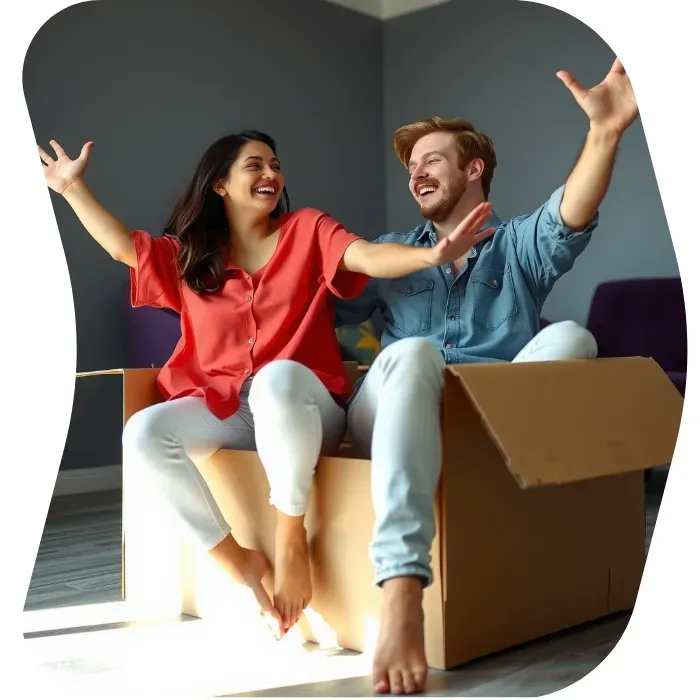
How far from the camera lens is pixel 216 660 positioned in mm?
861

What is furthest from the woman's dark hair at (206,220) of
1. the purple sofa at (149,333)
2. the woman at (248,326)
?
the purple sofa at (149,333)

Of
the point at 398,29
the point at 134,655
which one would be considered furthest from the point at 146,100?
the point at 134,655

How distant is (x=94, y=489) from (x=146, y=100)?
33.8 inches

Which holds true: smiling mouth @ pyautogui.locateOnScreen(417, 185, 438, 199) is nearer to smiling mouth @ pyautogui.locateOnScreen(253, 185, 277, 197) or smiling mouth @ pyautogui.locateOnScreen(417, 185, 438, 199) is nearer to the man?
the man

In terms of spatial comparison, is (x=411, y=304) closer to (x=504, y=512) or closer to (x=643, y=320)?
(x=504, y=512)

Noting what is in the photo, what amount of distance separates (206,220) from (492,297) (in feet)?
1.25

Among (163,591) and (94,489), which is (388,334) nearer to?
(163,591)

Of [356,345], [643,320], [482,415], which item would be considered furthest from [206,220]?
[643,320]

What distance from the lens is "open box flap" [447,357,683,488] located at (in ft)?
2.46

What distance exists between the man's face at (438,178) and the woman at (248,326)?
5.9 inches

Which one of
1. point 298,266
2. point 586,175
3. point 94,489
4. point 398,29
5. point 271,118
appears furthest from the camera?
point 94,489

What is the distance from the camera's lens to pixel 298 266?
1065mm

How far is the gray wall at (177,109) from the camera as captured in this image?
5.05ft

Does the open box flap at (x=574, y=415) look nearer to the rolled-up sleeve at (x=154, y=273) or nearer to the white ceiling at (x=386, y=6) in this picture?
the rolled-up sleeve at (x=154, y=273)
